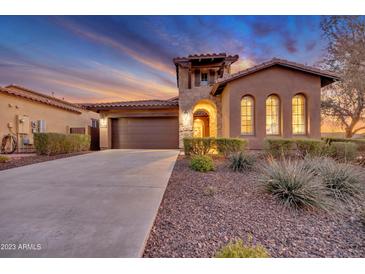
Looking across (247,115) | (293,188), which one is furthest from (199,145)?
(293,188)

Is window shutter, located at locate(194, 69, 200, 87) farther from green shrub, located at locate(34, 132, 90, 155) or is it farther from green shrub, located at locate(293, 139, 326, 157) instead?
green shrub, located at locate(34, 132, 90, 155)

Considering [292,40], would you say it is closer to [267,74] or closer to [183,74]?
[267,74]

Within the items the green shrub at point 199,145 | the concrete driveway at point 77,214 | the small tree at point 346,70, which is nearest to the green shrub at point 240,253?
the concrete driveway at point 77,214

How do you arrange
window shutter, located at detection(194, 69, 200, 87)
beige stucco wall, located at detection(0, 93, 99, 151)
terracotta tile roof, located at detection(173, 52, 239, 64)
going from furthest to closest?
window shutter, located at detection(194, 69, 200, 87) → terracotta tile roof, located at detection(173, 52, 239, 64) → beige stucco wall, located at detection(0, 93, 99, 151)

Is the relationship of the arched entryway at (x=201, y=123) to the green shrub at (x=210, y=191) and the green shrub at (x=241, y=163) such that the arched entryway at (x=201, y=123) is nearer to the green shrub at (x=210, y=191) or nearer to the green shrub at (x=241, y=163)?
the green shrub at (x=241, y=163)

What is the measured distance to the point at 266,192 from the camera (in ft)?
11.9

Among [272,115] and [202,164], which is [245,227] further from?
[272,115]

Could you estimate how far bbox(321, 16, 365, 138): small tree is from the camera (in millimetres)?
9773

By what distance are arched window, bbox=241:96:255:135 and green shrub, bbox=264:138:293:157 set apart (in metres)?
1.70

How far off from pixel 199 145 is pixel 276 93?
4.86m

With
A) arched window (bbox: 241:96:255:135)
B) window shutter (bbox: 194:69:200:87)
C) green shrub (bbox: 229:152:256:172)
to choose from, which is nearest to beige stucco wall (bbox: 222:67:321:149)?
arched window (bbox: 241:96:255:135)

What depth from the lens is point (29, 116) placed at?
11.0m
